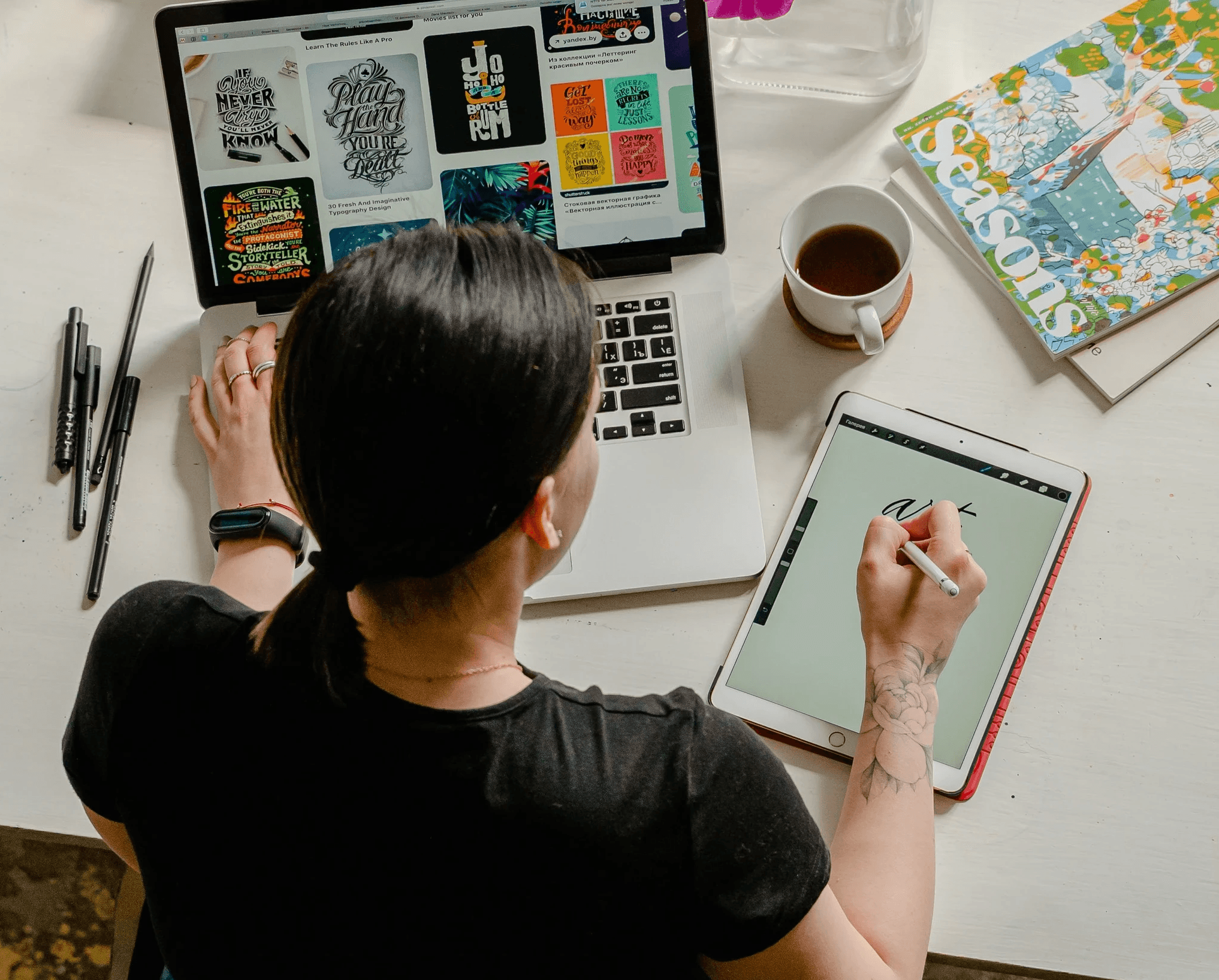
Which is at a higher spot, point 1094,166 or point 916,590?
point 1094,166

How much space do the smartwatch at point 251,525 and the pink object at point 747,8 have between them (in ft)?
1.85

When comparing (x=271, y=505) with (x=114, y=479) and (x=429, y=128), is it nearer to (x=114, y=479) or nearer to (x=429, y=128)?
(x=114, y=479)

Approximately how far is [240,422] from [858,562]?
1.77 ft

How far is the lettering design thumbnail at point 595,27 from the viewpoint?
0.82m

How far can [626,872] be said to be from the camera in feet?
1.89

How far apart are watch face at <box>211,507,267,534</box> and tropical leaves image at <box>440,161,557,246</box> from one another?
0.30 m

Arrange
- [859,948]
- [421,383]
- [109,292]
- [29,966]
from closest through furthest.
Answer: [421,383] → [859,948] → [109,292] → [29,966]

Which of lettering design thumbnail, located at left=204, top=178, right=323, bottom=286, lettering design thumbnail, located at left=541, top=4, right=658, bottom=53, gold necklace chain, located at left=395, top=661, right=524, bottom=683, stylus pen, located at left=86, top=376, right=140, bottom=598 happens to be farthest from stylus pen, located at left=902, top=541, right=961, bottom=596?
stylus pen, located at left=86, top=376, right=140, bottom=598

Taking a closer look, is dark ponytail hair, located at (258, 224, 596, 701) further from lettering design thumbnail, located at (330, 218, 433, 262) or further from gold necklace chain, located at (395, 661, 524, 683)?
lettering design thumbnail, located at (330, 218, 433, 262)

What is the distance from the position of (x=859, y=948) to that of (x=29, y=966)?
1.35 meters

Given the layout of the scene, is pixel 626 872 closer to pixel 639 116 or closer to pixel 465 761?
pixel 465 761

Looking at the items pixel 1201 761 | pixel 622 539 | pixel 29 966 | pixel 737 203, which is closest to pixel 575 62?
pixel 737 203

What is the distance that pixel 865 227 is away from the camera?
849mm

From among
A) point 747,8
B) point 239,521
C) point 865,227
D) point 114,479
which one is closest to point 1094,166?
point 865,227
